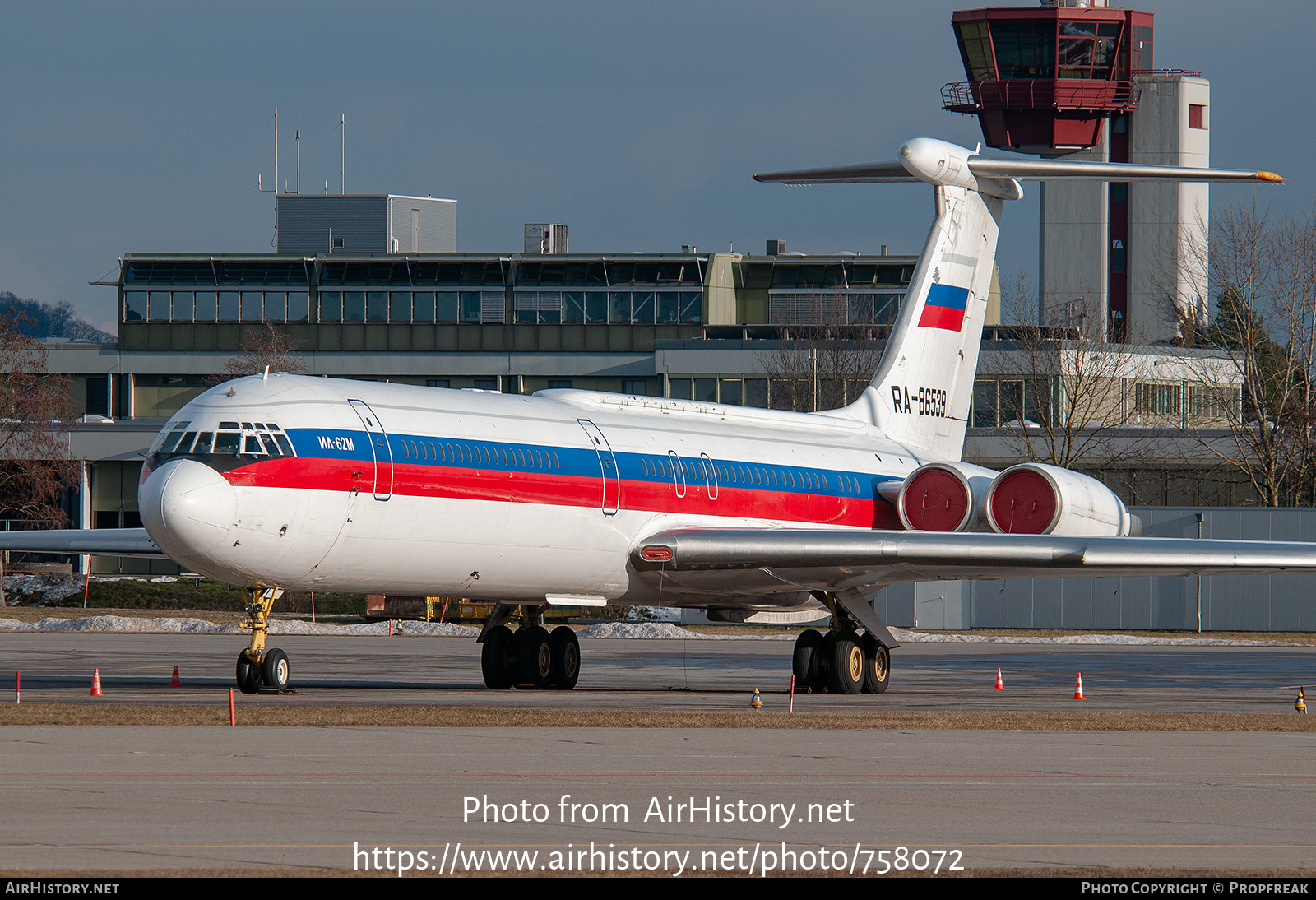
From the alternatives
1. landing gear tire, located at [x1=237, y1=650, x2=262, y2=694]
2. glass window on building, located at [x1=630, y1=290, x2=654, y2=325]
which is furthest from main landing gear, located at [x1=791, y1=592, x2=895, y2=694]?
glass window on building, located at [x1=630, y1=290, x2=654, y2=325]

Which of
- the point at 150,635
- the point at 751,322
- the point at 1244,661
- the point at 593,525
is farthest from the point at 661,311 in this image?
the point at 593,525

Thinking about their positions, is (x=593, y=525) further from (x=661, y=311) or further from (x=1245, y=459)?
(x=661, y=311)

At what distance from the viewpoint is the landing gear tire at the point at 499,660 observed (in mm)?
23094

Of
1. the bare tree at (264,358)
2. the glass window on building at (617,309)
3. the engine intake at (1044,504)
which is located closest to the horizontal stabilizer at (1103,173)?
the engine intake at (1044,504)

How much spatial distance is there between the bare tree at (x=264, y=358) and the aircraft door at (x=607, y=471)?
34.1 m

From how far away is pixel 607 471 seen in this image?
2219 centimetres

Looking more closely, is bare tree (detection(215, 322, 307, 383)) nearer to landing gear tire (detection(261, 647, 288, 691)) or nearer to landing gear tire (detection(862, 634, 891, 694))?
landing gear tire (detection(862, 634, 891, 694))

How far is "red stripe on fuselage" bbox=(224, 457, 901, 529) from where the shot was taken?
1870 cm

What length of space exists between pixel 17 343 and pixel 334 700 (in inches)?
1607

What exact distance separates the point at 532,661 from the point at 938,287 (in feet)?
35.8

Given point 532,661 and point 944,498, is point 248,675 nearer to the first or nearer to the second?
point 532,661

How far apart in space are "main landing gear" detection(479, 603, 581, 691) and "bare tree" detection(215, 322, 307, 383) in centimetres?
3330

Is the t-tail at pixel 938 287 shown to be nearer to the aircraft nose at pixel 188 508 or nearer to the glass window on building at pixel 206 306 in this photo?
the aircraft nose at pixel 188 508

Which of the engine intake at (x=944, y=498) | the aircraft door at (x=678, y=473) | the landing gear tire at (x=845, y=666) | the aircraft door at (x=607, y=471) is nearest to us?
the aircraft door at (x=607, y=471)
